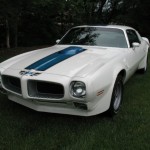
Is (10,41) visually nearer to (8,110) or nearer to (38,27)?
(38,27)

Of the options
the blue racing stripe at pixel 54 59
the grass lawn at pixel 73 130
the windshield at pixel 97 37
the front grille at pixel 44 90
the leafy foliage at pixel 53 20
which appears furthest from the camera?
the leafy foliage at pixel 53 20

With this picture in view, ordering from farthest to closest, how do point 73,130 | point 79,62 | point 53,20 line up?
1. point 53,20
2. point 79,62
3. point 73,130

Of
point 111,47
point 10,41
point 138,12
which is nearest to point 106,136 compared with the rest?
point 111,47

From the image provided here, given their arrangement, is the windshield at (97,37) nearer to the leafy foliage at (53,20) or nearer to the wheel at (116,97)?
the wheel at (116,97)

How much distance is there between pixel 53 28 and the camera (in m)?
19.2

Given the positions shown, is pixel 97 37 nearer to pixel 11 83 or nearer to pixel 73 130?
pixel 11 83

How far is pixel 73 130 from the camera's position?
13.4 feet

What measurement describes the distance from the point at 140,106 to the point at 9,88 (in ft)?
7.10

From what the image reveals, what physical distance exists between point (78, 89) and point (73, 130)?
0.60 metres

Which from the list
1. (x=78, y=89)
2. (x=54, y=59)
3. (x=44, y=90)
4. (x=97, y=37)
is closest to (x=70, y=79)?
(x=78, y=89)

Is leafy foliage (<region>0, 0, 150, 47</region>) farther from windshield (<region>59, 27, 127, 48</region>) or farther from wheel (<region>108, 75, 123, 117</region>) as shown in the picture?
wheel (<region>108, 75, 123, 117</region>)

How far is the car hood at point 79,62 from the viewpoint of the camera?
13.5ft

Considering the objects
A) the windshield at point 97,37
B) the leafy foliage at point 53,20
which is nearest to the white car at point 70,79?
the windshield at point 97,37

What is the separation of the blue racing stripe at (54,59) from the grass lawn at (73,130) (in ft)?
2.54
